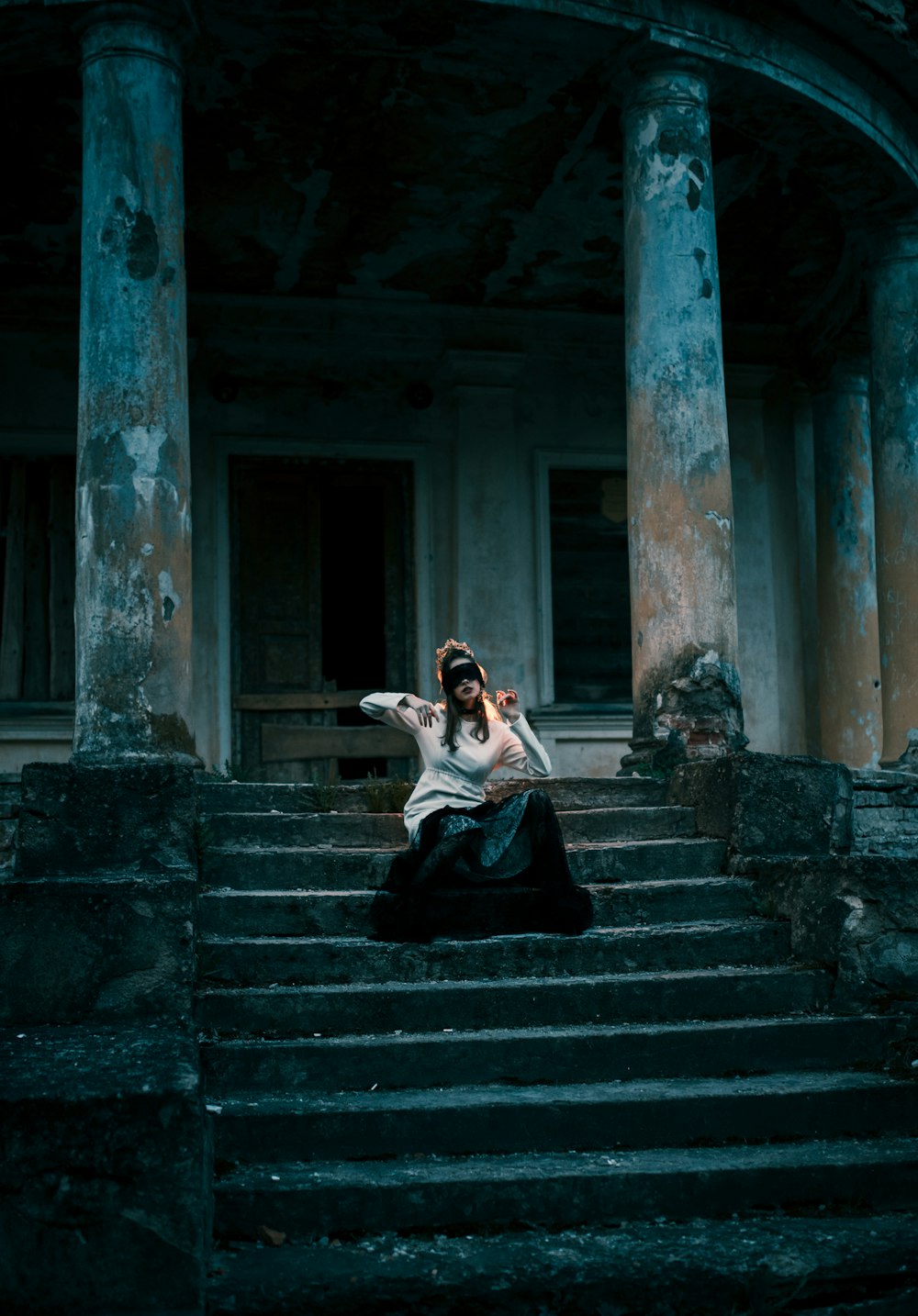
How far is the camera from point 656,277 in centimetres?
740

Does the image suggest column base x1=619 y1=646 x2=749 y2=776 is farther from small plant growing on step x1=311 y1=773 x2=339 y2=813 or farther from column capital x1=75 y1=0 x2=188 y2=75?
column capital x1=75 y1=0 x2=188 y2=75

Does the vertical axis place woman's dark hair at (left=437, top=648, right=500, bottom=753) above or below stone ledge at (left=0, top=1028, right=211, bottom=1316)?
above

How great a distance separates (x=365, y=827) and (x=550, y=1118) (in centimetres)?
208

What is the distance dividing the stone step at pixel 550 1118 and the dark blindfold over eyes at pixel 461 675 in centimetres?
212

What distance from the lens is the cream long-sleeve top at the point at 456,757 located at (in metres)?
6.05

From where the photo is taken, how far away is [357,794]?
6527 mm

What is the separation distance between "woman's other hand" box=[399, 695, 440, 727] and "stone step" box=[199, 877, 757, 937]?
1.07 meters

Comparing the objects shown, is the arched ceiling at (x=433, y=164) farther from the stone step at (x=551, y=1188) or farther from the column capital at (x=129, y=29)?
the stone step at (x=551, y=1188)

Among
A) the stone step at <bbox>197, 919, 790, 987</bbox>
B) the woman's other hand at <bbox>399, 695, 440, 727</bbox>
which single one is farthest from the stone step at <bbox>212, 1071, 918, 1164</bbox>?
the woman's other hand at <bbox>399, 695, 440, 727</bbox>

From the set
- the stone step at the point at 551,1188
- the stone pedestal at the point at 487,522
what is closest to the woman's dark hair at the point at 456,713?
the stone step at the point at 551,1188

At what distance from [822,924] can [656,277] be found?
3.61 metres

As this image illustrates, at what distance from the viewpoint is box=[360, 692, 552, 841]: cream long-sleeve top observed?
6.05 metres

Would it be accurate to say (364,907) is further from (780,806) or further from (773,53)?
(773,53)

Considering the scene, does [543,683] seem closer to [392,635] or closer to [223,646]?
[392,635]
